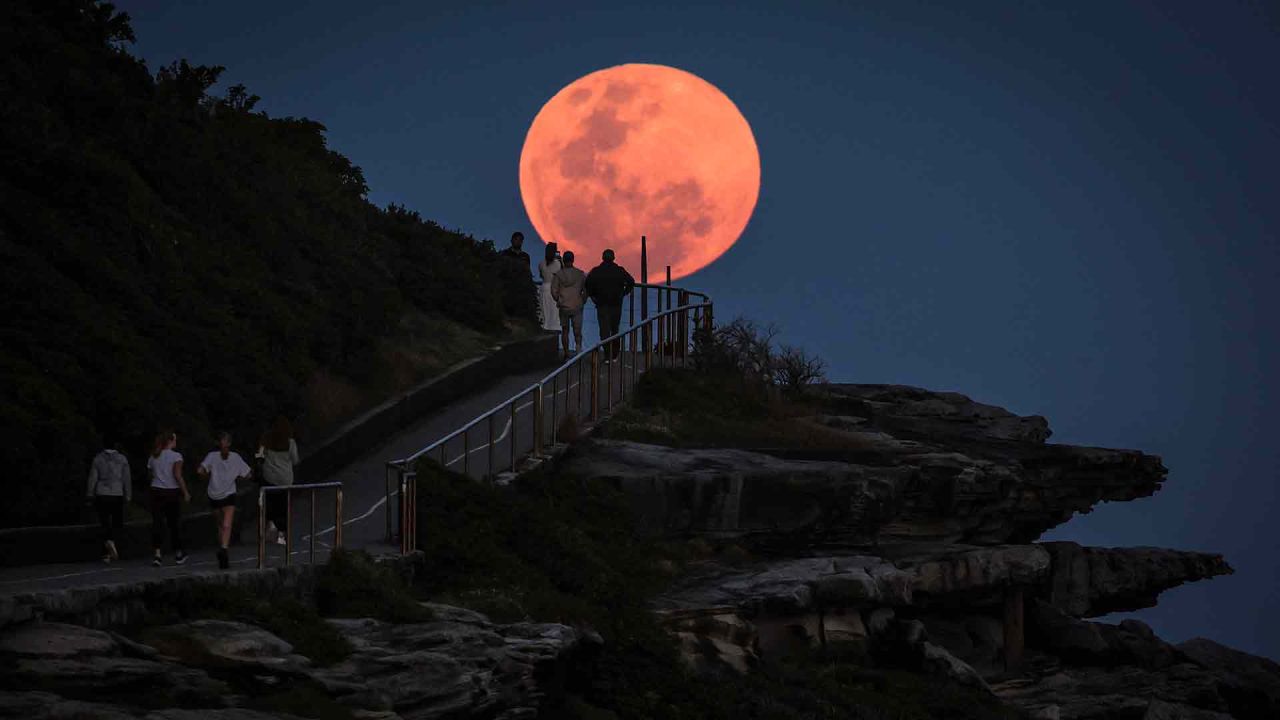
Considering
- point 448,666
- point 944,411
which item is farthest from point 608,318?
point 448,666

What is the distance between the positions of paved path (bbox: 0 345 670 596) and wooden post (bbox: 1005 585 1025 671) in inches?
297

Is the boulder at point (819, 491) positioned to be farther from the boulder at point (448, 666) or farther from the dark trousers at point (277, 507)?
the boulder at point (448, 666)

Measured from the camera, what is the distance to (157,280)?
25391 mm

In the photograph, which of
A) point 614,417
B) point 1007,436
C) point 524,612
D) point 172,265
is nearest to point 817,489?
point 614,417

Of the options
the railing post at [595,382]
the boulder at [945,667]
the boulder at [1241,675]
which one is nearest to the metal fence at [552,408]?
the railing post at [595,382]

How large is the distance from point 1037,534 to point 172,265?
17.6m

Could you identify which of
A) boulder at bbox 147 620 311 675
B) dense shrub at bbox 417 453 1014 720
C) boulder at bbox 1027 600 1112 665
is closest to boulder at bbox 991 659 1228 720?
boulder at bbox 1027 600 1112 665

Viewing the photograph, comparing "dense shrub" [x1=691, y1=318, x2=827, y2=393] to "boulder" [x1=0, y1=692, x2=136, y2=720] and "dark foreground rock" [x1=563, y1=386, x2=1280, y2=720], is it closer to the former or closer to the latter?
"dark foreground rock" [x1=563, y1=386, x2=1280, y2=720]

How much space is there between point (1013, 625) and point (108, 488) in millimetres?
15924

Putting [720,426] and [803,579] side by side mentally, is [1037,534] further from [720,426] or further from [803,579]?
[803,579]

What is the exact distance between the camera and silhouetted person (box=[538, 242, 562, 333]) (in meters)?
34.1

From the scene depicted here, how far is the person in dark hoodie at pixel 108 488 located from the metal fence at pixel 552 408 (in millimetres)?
3015

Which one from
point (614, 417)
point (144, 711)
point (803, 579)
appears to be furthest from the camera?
point (614, 417)

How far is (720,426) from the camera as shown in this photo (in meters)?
29.5
